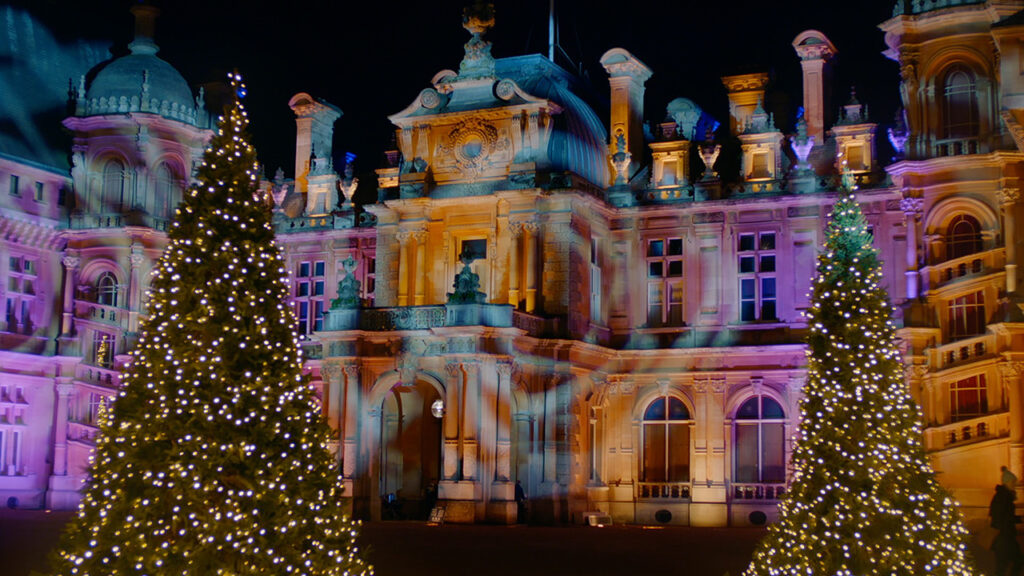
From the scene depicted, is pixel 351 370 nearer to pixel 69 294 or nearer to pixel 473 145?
pixel 473 145

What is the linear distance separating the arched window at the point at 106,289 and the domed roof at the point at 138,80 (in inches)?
244

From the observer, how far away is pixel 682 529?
3400 cm

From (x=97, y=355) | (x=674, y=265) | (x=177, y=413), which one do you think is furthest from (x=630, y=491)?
(x=177, y=413)

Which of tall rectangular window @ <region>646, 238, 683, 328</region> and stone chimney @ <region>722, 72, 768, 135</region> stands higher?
stone chimney @ <region>722, 72, 768, 135</region>

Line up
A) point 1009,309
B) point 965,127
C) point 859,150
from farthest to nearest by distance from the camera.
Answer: point 859,150 < point 965,127 < point 1009,309

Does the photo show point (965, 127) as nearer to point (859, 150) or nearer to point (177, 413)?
point (859, 150)

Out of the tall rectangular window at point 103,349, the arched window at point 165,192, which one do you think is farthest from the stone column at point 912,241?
the tall rectangular window at point 103,349

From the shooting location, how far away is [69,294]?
41906mm

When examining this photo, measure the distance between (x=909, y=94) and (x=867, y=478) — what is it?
20220 mm

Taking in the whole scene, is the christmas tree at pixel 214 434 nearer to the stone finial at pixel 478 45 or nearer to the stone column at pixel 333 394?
the stone column at pixel 333 394

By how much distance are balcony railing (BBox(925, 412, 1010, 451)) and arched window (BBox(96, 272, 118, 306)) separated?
2648cm

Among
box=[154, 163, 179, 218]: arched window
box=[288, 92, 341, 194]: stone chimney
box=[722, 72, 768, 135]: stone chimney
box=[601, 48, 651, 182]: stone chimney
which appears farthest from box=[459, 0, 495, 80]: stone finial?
box=[154, 163, 179, 218]: arched window

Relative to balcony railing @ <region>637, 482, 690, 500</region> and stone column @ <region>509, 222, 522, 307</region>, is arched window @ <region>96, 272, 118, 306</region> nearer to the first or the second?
stone column @ <region>509, 222, 522, 307</region>

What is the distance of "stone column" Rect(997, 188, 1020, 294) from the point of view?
1227 inches
